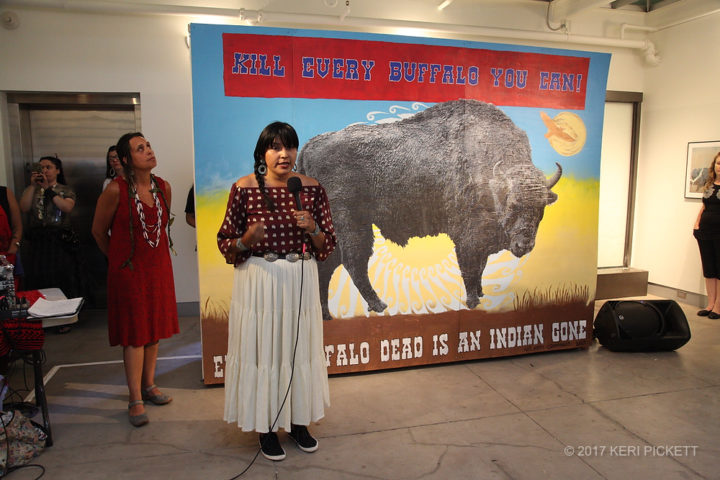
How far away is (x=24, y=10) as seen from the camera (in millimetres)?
4793

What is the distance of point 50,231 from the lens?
15.4 ft

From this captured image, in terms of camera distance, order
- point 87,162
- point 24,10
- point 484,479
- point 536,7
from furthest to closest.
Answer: point 536,7 < point 87,162 < point 24,10 < point 484,479

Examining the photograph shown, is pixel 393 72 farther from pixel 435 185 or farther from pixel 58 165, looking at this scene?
pixel 58 165

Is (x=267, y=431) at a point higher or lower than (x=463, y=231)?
lower

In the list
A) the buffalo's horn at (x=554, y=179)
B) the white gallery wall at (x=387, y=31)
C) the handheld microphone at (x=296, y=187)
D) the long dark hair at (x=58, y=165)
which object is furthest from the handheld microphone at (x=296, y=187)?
the long dark hair at (x=58, y=165)

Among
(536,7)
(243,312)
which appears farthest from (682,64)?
(243,312)

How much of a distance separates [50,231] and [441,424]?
3871 millimetres

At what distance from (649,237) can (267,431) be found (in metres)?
5.71

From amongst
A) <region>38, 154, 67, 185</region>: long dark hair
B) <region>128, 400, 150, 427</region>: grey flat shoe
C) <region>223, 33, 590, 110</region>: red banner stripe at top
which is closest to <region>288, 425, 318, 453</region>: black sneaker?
<region>128, 400, 150, 427</region>: grey flat shoe

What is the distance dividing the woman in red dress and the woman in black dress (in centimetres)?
521

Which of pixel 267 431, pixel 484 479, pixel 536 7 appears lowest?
pixel 484 479

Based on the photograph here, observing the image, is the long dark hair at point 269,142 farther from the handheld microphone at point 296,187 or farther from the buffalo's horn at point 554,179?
the buffalo's horn at point 554,179

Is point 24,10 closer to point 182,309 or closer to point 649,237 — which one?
point 182,309

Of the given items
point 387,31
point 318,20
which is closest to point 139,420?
point 318,20
